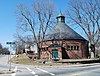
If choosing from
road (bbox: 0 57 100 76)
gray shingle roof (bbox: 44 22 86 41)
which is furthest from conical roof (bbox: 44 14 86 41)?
road (bbox: 0 57 100 76)

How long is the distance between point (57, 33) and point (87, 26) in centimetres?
827

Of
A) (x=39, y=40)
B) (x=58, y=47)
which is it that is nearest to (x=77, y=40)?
(x=58, y=47)

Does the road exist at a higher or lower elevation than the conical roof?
lower

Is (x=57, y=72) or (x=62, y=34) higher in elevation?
(x=62, y=34)

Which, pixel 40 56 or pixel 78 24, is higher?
pixel 78 24

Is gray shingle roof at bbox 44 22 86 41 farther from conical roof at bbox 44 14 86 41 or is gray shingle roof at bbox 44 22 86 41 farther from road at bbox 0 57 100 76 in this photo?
road at bbox 0 57 100 76

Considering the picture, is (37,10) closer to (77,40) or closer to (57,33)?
(57,33)

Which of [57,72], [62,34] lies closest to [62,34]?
[62,34]

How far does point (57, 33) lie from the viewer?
6072 centimetres

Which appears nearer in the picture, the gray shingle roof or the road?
the road

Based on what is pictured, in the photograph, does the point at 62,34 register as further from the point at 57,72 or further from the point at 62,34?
the point at 57,72

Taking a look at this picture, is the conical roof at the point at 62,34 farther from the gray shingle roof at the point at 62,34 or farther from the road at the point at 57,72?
the road at the point at 57,72

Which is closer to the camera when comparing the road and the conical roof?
the road

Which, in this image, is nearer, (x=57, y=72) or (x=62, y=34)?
(x=57, y=72)
